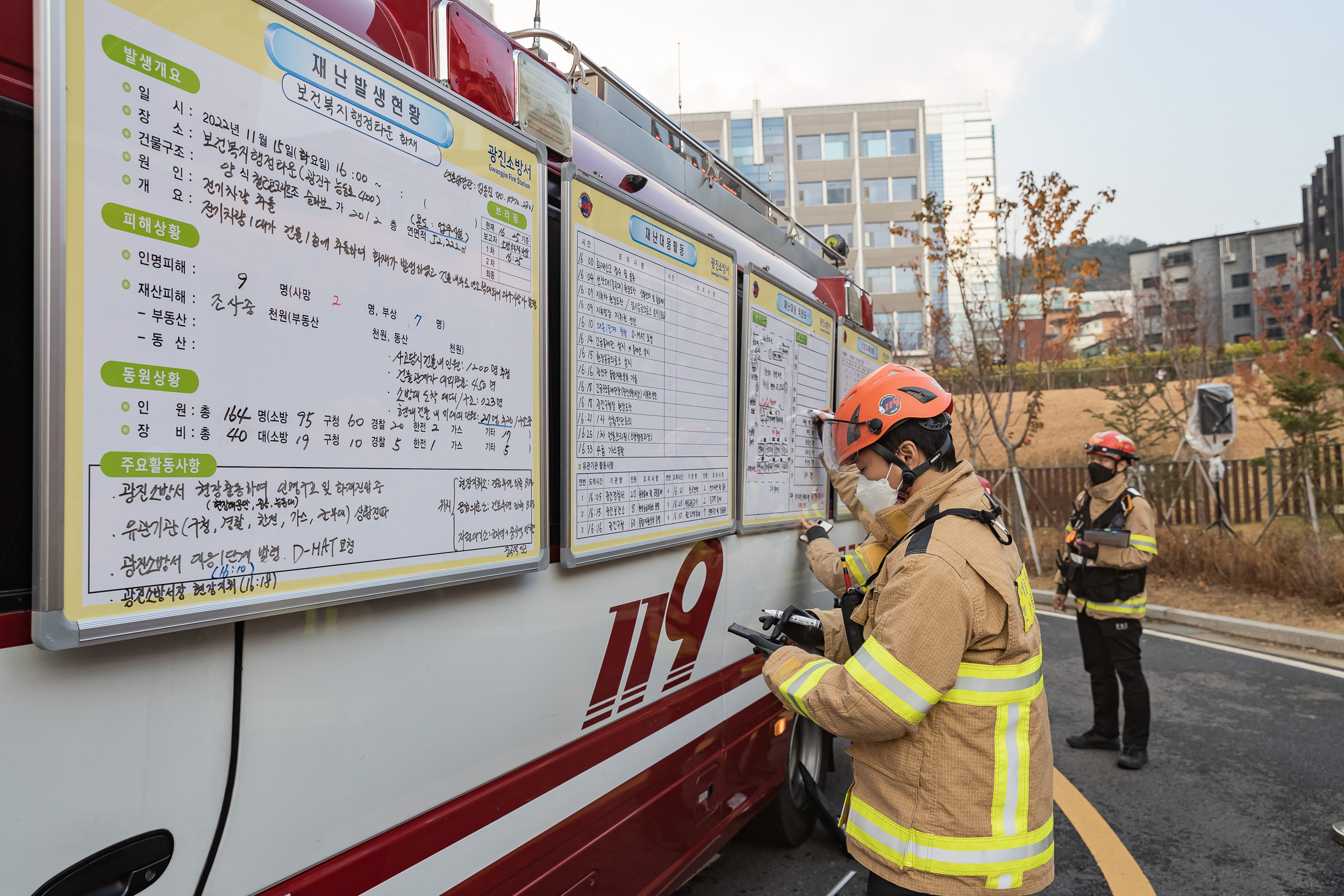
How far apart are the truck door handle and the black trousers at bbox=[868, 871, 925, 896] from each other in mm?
1662

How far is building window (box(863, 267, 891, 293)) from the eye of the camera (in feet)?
146

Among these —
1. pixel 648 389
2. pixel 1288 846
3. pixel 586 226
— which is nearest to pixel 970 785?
pixel 648 389

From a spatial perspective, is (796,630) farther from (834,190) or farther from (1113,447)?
(834,190)

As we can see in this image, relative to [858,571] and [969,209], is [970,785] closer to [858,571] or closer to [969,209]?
[858,571]

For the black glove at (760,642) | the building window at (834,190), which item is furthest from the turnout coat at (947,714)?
the building window at (834,190)

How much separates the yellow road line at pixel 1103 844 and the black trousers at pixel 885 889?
2.09 metres

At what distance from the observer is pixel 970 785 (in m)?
1.95

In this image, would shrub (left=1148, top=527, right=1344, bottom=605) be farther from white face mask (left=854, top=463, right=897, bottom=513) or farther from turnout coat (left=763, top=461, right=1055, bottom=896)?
turnout coat (left=763, top=461, right=1055, bottom=896)

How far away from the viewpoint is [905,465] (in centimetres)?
226

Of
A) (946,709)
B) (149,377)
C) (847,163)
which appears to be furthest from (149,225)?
(847,163)

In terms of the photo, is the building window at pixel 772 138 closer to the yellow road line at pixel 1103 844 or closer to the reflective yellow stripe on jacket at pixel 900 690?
the yellow road line at pixel 1103 844

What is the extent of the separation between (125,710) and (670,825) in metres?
1.83

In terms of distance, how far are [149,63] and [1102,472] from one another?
5653 millimetres

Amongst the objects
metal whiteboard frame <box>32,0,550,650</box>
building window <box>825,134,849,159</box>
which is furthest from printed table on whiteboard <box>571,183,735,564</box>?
building window <box>825,134,849,159</box>
